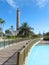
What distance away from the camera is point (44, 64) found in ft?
44.0

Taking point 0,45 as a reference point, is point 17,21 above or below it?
above

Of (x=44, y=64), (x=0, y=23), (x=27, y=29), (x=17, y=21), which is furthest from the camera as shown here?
(x=17, y=21)

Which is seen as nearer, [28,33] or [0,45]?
[0,45]

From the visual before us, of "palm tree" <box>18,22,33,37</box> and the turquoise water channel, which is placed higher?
"palm tree" <box>18,22,33,37</box>

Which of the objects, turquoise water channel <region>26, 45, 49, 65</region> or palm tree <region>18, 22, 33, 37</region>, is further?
palm tree <region>18, 22, 33, 37</region>

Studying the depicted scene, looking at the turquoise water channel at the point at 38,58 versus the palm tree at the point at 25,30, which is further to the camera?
the palm tree at the point at 25,30

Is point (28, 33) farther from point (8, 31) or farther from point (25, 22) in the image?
point (8, 31)

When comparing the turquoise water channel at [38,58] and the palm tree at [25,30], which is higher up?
the palm tree at [25,30]

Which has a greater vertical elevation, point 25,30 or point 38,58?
point 25,30

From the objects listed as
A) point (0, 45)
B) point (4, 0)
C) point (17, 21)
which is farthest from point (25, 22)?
point (0, 45)

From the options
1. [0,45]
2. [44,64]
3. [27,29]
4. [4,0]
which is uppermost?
[4,0]

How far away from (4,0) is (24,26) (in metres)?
37.0

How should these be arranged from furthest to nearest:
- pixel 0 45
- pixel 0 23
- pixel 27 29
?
pixel 27 29 < pixel 0 23 < pixel 0 45

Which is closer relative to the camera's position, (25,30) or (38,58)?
(38,58)
